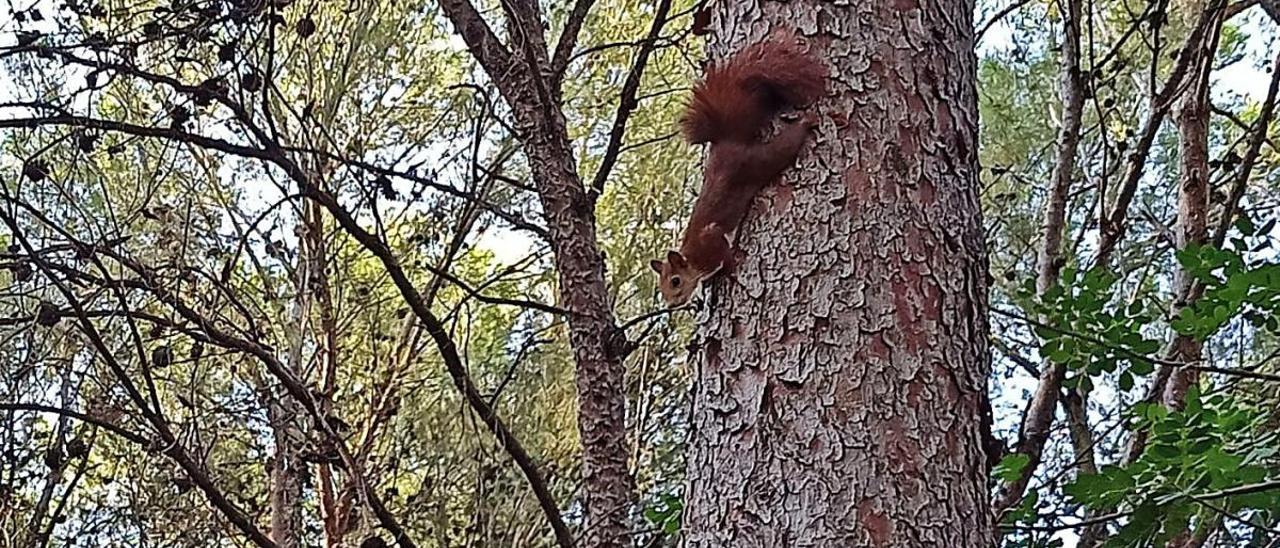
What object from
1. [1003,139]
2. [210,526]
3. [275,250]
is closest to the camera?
[210,526]

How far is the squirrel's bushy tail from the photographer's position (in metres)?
1.03

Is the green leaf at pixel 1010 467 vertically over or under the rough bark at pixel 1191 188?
under

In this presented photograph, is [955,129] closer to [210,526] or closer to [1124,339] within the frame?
[1124,339]

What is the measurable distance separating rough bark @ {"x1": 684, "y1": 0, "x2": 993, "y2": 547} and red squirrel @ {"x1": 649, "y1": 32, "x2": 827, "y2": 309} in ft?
0.05

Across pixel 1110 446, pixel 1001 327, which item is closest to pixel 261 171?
pixel 1001 327

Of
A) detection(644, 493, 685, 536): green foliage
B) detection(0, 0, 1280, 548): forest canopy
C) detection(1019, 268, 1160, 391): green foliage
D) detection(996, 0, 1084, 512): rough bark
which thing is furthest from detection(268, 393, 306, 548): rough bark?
detection(1019, 268, 1160, 391): green foliage

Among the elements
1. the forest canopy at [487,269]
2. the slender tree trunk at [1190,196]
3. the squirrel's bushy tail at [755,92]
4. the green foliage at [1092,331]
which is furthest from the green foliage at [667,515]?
the slender tree trunk at [1190,196]

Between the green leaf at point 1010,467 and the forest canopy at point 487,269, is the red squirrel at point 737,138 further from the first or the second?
the green leaf at point 1010,467

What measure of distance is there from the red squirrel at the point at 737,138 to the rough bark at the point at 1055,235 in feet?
4.18

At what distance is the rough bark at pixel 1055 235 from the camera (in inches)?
86.7

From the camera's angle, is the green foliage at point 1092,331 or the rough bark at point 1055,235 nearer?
the green foliage at point 1092,331

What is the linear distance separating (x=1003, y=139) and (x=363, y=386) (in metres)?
1.93

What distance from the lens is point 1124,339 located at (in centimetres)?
168

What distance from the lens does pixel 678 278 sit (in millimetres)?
1050
